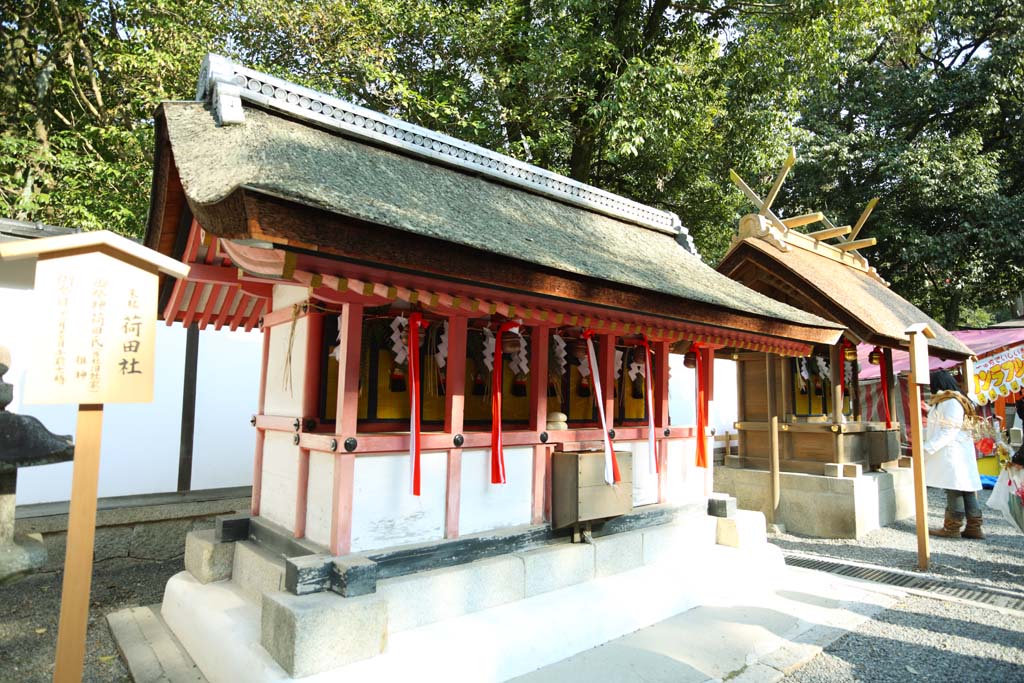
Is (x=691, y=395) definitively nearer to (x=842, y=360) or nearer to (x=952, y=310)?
(x=842, y=360)

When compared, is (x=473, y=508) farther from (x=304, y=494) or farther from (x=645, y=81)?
(x=645, y=81)

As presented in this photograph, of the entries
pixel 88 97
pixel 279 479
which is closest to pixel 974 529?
pixel 279 479

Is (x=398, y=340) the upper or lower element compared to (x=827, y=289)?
lower

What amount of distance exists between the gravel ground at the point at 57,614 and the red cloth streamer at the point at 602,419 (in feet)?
11.9

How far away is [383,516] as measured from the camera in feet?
12.2

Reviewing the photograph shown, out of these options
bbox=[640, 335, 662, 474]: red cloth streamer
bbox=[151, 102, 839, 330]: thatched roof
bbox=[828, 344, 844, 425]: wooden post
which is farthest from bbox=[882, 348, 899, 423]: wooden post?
bbox=[640, 335, 662, 474]: red cloth streamer

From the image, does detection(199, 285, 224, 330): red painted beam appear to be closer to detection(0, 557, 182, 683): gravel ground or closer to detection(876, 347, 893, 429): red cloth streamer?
detection(0, 557, 182, 683): gravel ground

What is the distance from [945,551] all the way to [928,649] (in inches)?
133

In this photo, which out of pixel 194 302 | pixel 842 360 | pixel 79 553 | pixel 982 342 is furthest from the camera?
pixel 982 342

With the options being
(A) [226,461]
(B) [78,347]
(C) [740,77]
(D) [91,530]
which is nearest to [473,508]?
(D) [91,530]

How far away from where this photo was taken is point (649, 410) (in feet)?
17.4

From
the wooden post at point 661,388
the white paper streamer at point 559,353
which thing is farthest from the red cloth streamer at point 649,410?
the white paper streamer at point 559,353

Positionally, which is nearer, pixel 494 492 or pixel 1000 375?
pixel 494 492

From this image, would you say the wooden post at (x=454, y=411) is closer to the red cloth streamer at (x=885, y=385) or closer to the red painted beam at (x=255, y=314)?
the red painted beam at (x=255, y=314)
